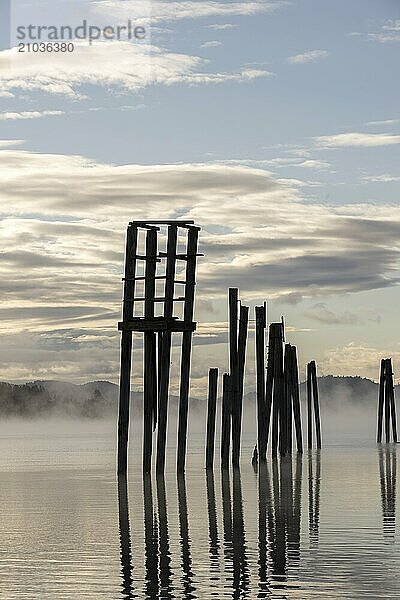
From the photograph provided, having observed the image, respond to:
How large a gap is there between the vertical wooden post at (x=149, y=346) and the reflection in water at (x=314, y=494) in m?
3.62

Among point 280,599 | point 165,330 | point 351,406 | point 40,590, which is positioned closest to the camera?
point 280,599

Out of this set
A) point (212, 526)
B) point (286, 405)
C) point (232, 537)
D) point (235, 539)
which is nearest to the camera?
point (235, 539)

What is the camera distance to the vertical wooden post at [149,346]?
28250 mm

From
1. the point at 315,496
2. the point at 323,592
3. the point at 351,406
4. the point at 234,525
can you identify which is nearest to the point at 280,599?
the point at 323,592

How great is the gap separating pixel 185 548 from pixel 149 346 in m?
12.0

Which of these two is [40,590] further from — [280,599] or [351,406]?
[351,406]

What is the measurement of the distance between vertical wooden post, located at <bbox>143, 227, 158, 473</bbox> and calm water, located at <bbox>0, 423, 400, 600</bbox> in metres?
1.29

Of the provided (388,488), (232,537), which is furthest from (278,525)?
(388,488)

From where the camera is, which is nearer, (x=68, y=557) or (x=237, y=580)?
(x=237, y=580)

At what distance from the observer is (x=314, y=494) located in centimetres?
2492

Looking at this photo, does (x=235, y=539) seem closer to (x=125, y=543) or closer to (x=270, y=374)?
(x=125, y=543)

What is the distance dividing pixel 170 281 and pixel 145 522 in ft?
29.1

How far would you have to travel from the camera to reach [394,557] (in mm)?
15625

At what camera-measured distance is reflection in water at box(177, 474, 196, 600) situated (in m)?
13.5
